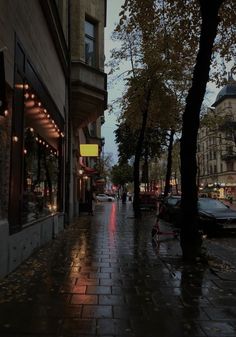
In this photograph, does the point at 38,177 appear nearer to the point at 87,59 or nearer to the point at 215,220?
the point at 215,220

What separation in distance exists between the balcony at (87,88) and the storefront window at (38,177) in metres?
3.99

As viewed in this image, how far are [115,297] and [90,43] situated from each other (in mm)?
18320

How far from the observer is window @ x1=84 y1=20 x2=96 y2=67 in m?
23.1

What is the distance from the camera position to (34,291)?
7438mm

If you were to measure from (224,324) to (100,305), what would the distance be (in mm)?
1720

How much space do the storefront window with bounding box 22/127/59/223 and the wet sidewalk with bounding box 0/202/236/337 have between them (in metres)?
1.51

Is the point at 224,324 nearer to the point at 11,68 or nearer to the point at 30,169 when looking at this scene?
the point at 11,68

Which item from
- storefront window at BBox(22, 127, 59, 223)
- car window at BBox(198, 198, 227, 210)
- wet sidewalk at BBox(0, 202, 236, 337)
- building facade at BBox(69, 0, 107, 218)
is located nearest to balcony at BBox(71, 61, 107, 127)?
building facade at BBox(69, 0, 107, 218)

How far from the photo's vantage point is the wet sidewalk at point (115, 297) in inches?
220

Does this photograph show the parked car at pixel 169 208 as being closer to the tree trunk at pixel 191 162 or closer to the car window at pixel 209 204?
the car window at pixel 209 204

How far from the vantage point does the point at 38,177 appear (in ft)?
48.0

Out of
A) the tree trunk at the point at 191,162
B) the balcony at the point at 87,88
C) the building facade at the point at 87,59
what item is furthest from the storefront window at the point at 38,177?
the building facade at the point at 87,59

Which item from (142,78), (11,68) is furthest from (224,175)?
(11,68)

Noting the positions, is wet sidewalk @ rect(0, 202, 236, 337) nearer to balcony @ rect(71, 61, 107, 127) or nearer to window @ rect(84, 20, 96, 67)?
balcony @ rect(71, 61, 107, 127)
